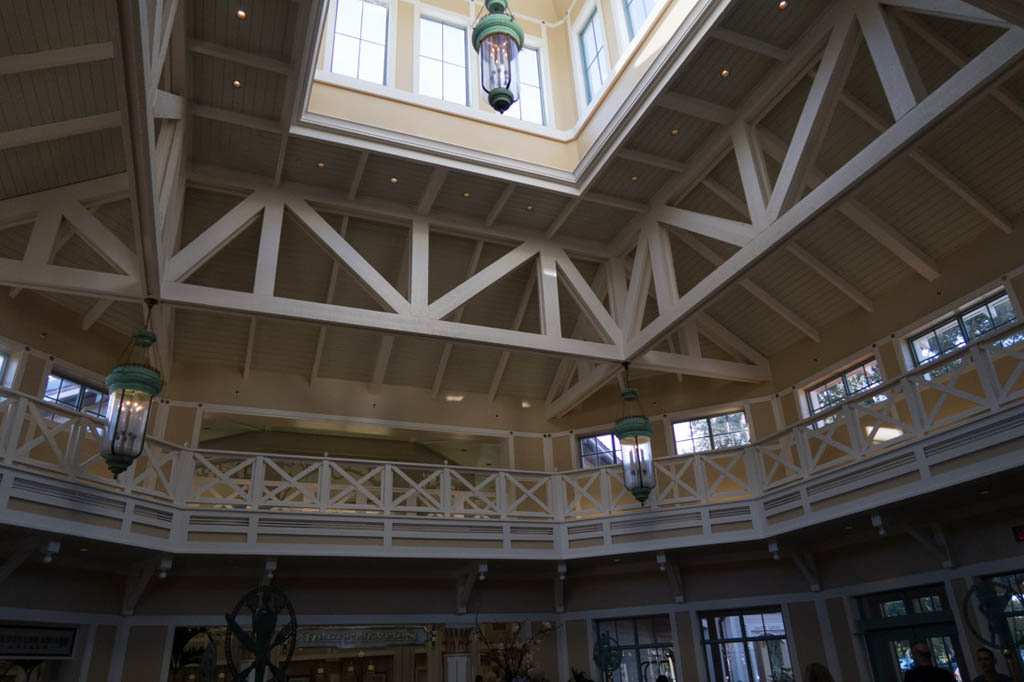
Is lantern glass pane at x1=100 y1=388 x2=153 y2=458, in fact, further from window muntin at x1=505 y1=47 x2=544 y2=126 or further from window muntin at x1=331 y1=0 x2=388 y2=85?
window muntin at x1=505 y1=47 x2=544 y2=126

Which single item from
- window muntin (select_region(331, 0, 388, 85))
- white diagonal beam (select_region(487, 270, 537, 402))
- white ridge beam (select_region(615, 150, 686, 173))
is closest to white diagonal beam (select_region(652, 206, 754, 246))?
white ridge beam (select_region(615, 150, 686, 173))

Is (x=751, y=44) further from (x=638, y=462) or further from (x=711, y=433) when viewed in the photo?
(x=711, y=433)

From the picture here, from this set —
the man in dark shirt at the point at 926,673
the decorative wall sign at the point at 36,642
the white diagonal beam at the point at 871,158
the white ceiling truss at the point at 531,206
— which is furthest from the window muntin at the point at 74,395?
the man in dark shirt at the point at 926,673

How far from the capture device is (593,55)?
10484mm

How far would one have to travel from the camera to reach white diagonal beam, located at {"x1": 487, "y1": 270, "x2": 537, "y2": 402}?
11.6 meters

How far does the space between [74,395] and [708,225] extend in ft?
28.5

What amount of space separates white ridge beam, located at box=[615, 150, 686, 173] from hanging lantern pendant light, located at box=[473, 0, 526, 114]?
2.70 metres

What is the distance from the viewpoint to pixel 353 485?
9.32 m

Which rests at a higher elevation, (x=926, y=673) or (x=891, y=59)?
(x=891, y=59)

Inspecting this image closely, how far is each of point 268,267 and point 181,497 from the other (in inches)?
119

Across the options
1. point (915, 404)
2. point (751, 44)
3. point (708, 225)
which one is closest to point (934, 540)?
point (915, 404)

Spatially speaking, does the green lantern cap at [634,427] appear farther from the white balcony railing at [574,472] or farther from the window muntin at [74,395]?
the window muntin at [74,395]

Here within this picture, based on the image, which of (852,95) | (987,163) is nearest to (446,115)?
(852,95)

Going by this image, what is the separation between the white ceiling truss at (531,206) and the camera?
234 inches
